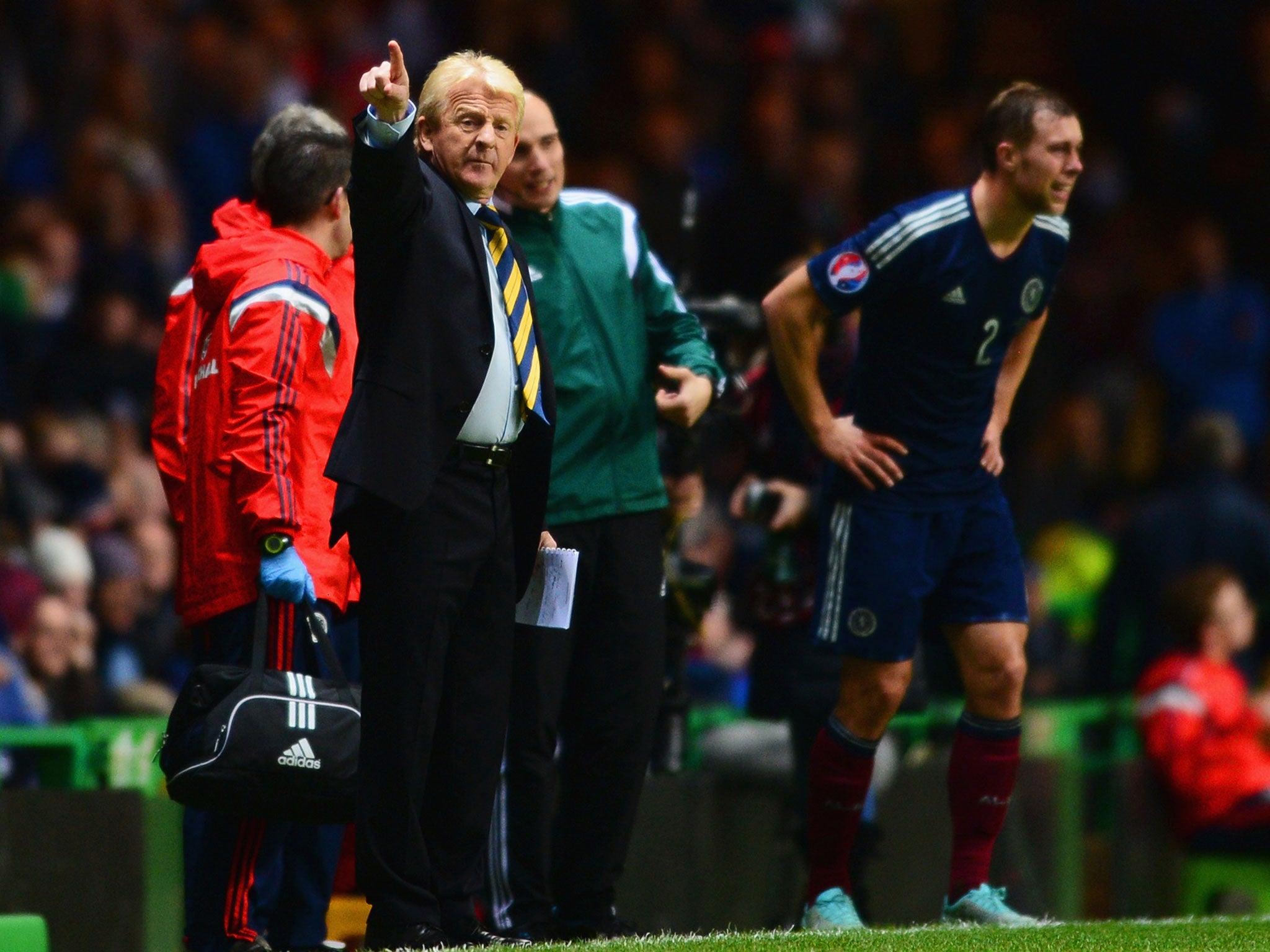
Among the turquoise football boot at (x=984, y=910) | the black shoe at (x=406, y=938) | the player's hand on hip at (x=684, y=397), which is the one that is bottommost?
the turquoise football boot at (x=984, y=910)

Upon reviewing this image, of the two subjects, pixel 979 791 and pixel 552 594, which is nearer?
pixel 552 594

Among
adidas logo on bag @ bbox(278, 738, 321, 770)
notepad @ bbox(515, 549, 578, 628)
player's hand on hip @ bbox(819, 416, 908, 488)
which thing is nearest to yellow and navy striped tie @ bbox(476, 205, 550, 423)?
notepad @ bbox(515, 549, 578, 628)

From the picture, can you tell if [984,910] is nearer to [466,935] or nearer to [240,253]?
[466,935]

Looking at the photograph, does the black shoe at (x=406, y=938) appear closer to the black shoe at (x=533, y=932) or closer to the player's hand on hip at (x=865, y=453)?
the black shoe at (x=533, y=932)

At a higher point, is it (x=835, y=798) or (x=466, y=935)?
(x=835, y=798)

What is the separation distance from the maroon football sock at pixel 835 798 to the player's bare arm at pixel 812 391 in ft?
2.12

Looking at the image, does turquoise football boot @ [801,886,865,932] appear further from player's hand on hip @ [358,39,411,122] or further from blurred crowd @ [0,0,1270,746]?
player's hand on hip @ [358,39,411,122]

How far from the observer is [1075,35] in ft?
46.8

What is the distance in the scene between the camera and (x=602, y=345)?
5.43 meters

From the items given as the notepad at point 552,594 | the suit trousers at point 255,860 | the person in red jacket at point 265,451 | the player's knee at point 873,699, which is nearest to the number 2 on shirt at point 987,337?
the player's knee at point 873,699

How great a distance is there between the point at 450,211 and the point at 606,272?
996 mm

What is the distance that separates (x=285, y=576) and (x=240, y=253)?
2.68 ft

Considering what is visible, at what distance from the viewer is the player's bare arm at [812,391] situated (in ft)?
17.7

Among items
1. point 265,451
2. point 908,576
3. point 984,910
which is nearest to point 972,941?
point 984,910
